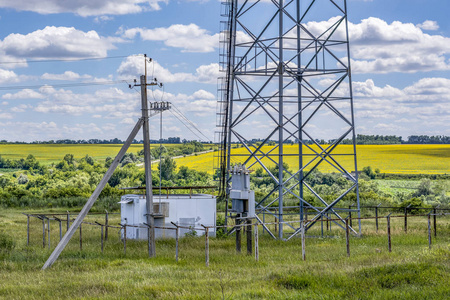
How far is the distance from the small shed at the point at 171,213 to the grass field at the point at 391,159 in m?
54.1

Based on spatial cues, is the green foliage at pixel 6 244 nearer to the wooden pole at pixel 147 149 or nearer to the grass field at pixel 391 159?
the wooden pole at pixel 147 149

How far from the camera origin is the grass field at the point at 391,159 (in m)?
97.3

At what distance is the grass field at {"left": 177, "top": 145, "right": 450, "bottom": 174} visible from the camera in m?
97.3

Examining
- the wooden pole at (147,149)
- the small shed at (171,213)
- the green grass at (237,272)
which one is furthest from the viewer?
the small shed at (171,213)

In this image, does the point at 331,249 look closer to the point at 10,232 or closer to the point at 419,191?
the point at 10,232

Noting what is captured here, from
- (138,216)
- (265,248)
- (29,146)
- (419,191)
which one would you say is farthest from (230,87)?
(29,146)

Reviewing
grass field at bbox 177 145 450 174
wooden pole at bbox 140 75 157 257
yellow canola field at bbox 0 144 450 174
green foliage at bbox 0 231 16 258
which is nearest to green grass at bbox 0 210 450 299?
green foliage at bbox 0 231 16 258

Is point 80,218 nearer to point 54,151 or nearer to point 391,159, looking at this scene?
point 391,159

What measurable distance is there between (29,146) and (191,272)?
545 feet

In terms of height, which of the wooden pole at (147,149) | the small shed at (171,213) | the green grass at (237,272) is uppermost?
the wooden pole at (147,149)

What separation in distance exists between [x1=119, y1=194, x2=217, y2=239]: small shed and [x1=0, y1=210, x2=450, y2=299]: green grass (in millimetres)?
3489

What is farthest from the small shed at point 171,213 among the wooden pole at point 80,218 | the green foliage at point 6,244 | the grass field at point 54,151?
the grass field at point 54,151

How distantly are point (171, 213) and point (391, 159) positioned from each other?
76.0 m

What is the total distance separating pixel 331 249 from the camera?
89.4 ft
